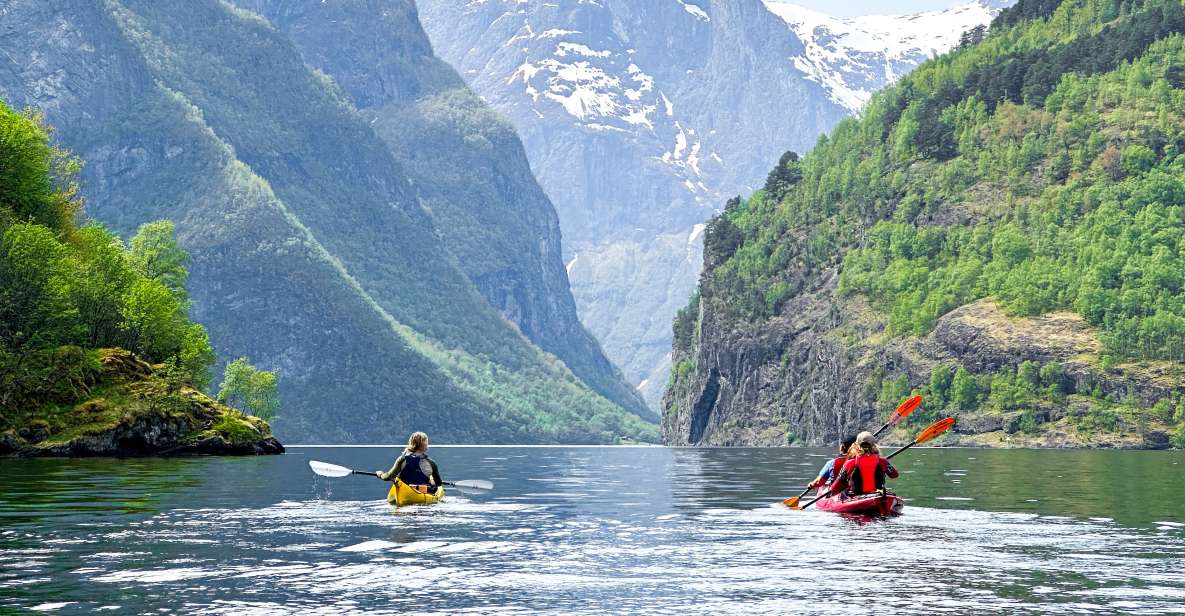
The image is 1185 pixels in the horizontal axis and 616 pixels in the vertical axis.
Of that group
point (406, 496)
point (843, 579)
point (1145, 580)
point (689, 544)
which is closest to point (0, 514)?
point (406, 496)

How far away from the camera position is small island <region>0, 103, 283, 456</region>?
315 ft

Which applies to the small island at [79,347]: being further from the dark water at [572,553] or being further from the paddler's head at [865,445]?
the paddler's head at [865,445]

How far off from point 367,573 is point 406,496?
789 inches

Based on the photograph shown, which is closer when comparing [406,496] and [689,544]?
[689,544]

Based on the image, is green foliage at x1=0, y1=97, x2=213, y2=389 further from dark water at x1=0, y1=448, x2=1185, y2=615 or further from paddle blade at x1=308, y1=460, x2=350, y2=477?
paddle blade at x1=308, y1=460, x2=350, y2=477

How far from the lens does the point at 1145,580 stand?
31.2 metres

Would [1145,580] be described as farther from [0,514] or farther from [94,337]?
[94,337]

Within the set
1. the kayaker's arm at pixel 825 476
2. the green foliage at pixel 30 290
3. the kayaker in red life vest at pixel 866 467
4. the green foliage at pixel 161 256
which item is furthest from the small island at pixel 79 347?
the kayaker in red life vest at pixel 866 467

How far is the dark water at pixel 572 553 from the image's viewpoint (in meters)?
28.3

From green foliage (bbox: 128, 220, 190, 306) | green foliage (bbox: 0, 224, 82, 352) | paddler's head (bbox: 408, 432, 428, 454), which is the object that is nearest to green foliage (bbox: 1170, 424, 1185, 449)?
green foliage (bbox: 128, 220, 190, 306)

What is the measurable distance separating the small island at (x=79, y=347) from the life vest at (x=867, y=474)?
63.3 m

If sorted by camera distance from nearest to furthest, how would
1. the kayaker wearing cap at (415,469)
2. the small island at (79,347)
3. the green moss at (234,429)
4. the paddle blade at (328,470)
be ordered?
the kayaker wearing cap at (415,469), the paddle blade at (328,470), the small island at (79,347), the green moss at (234,429)

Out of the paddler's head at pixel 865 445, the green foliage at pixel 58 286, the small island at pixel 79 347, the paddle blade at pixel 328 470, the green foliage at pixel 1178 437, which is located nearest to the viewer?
the paddler's head at pixel 865 445

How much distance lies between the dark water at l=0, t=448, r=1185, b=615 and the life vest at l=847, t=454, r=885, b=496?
1.54 metres
